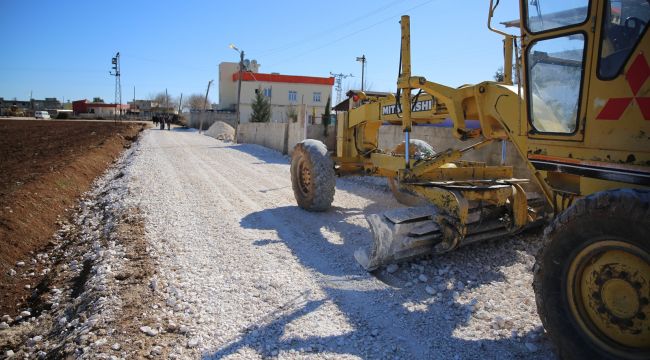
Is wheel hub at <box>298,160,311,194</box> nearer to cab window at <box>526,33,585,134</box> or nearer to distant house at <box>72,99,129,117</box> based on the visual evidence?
cab window at <box>526,33,585,134</box>

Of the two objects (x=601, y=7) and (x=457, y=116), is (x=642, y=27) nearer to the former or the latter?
(x=601, y=7)

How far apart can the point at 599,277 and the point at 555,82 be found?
1528 millimetres

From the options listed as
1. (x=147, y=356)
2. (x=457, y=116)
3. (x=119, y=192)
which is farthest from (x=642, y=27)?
(x=119, y=192)

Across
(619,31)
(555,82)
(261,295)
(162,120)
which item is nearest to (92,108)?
(162,120)

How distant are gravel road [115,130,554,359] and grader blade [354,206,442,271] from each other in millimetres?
179

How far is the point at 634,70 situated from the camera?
268cm

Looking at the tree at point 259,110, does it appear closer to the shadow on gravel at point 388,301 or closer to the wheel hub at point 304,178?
the wheel hub at point 304,178

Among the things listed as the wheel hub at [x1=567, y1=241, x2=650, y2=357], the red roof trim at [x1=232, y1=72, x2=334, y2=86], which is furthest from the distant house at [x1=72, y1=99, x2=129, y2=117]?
the wheel hub at [x1=567, y1=241, x2=650, y2=357]

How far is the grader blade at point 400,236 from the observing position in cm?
453

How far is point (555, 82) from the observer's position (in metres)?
3.31

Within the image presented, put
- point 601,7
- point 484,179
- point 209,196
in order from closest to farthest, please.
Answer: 1. point 601,7
2. point 484,179
3. point 209,196

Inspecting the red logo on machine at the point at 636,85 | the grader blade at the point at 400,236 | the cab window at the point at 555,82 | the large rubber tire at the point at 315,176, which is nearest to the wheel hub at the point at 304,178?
the large rubber tire at the point at 315,176

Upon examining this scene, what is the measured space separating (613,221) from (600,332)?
2.27 feet

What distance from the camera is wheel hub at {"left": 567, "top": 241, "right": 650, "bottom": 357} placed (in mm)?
2379
